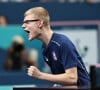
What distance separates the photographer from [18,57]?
9383mm

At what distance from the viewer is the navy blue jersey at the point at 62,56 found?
5.18m

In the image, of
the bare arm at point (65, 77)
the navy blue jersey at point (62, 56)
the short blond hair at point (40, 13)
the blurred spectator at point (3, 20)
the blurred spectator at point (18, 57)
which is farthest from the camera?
the blurred spectator at point (3, 20)

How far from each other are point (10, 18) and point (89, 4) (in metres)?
1.57

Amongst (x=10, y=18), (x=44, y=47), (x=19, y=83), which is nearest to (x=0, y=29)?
(x=10, y=18)

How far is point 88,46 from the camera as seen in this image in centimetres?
1033

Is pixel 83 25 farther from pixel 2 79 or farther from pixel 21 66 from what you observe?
pixel 2 79

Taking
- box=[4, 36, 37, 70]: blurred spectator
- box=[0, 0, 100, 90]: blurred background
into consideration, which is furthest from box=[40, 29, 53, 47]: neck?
box=[4, 36, 37, 70]: blurred spectator

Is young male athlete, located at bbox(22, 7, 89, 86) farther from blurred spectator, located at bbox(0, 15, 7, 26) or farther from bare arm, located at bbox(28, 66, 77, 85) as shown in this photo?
blurred spectator, located at bbox(0, 15, 7, 26)

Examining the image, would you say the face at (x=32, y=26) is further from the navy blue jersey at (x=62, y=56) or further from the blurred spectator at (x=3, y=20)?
Result: the blurred spectator at (x=3, y=20)

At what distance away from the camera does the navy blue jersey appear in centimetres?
518

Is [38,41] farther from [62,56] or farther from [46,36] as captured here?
[62,56]

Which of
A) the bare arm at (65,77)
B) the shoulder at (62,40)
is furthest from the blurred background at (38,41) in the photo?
the bare arm at (65,77)

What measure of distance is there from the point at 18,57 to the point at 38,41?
0.58 m

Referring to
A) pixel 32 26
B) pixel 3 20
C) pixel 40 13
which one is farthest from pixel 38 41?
pixel 40 13
